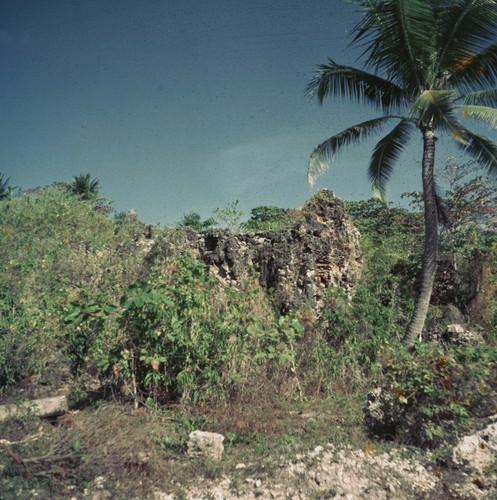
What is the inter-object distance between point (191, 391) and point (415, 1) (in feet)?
24.6

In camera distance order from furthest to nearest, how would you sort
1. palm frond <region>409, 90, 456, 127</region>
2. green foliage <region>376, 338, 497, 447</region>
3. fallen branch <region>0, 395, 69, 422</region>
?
1. palm frond <region>409, 90, 456, 127</region>
2. fallen branch <region>0, 395, 69, 422</region>
3. green foliage <region>376, 338, 497, 447</region>

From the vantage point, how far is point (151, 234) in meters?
10.6

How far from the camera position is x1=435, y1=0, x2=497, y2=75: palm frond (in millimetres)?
7906

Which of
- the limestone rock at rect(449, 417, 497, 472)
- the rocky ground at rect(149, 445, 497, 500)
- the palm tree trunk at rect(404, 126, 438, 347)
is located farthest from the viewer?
the palm tree trunk at rect(404, 126, 438, 347)

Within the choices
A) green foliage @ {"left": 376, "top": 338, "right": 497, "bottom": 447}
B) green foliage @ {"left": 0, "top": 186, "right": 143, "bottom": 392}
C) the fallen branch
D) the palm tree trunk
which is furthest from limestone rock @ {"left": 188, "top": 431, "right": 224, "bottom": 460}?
the palm tree trunk

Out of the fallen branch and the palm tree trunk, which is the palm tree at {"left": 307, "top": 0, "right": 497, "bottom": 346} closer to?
the palm tree trunk

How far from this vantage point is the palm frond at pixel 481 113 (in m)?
7.70

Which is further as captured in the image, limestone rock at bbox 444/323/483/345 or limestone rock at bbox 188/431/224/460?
limestone rock at bbox 444/323/483/345

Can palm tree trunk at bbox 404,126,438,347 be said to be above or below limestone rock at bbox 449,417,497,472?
above

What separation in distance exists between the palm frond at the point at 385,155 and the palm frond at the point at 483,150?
1.13m

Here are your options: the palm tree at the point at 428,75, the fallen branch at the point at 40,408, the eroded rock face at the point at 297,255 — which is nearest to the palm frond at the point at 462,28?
the palm tree at the point at 428,75

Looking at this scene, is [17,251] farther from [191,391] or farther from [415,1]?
[415,1]

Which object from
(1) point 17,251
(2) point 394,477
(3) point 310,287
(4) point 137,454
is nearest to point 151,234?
(1) point 17,251

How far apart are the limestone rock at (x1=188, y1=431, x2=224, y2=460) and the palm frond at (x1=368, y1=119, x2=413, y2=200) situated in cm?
760
